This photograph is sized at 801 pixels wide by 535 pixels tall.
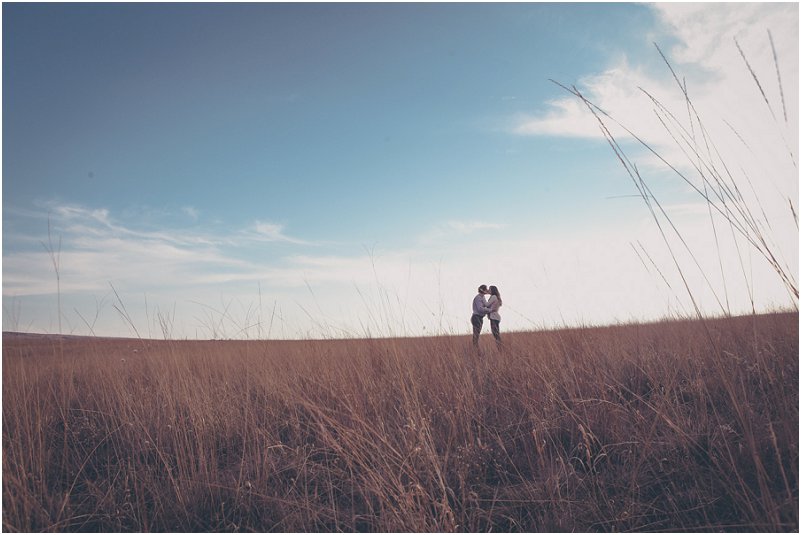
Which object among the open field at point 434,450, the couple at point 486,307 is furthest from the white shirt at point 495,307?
the open field at point 434,450

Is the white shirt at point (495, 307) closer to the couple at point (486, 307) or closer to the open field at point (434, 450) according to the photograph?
the couple at point (486, 307)

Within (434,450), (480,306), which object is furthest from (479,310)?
(434,450)

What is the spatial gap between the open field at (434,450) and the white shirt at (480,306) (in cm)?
424

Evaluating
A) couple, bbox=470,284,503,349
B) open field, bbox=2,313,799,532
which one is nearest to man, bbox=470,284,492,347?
couple, bbox=470,284,503,349

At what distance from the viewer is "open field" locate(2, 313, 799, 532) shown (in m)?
1.86

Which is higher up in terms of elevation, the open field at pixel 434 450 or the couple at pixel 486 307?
the couple at pixel 486 307

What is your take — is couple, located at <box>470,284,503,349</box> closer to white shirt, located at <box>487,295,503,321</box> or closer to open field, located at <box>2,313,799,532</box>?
white shirt, located at <box>487,295,503,321</box>

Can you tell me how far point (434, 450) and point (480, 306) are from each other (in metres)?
6.21

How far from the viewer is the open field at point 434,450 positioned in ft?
6.10

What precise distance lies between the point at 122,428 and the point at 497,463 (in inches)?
106

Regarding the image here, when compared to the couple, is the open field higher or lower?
lower

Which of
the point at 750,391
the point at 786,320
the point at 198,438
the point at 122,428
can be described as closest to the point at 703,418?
the point at 750,391

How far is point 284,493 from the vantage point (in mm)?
2193

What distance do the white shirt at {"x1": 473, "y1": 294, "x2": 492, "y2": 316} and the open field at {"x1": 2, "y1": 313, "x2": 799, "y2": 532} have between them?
424 centimetres
